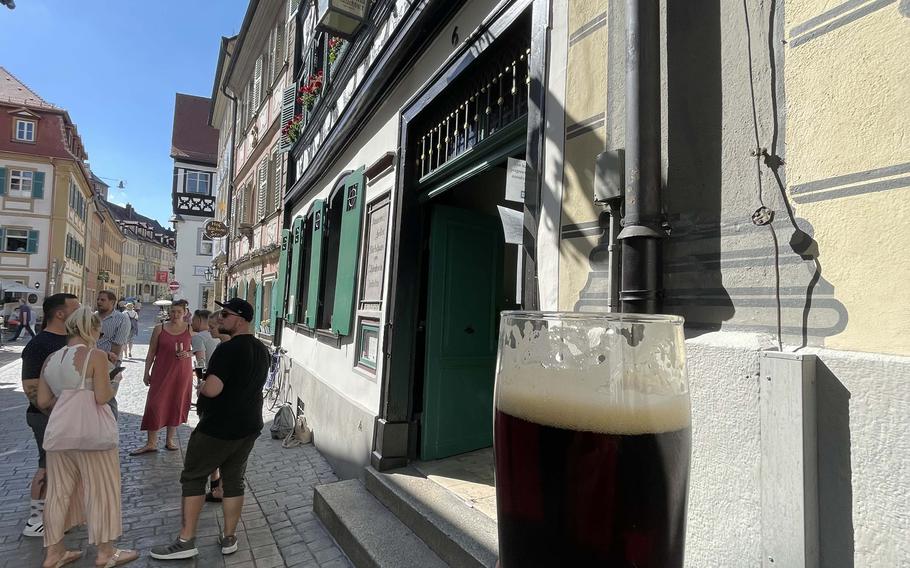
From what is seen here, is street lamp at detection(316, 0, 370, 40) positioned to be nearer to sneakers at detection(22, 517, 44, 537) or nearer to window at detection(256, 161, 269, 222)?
sneakers at detection(22, 517, 44, 537)

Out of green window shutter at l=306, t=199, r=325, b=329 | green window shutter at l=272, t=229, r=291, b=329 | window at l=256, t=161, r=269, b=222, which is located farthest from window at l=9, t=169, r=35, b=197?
green window shutter at l=306, t=199, r=325, b=329

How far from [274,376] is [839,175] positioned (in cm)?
946

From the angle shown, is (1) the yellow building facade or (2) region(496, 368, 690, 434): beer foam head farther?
(1) the yellow building facade

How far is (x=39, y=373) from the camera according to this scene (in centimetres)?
343

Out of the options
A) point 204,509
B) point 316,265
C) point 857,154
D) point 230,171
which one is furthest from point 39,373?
point 230,171

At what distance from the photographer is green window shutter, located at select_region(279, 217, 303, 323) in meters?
8.44

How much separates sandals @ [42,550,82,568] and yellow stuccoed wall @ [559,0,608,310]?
372 centimetres

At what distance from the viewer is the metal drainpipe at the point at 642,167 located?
5.92 ft

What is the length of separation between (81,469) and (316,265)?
4335mm

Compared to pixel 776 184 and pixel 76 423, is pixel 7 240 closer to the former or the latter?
pixel 76 423

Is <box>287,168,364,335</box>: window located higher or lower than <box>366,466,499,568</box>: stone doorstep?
higher

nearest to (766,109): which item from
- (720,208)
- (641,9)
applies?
(720,208)

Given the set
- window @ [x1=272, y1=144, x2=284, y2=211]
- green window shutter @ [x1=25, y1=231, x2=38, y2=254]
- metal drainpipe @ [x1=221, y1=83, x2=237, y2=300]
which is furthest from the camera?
green window shutter @ [x1=25, y1=231, x2=38, y2=254]

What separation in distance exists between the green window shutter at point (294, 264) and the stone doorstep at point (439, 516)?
5140 millimetres
